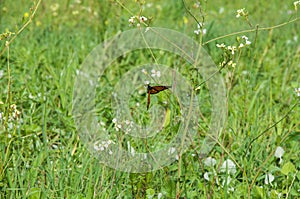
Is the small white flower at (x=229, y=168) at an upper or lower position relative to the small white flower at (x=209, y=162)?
lower

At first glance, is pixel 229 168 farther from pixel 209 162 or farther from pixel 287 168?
pixel 287 168

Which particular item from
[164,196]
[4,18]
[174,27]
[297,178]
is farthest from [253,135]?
[4,18]

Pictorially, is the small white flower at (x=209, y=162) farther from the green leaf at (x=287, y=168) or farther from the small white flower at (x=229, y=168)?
the green leaf at (x=287, y=168)

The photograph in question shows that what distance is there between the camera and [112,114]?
2.27m

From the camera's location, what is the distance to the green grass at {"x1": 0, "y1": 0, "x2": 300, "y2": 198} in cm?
172

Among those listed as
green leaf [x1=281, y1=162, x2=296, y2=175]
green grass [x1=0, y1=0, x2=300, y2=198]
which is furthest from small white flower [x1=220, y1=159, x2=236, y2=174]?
green leaf [x1=281, y1=162, x2=296, y2=175]

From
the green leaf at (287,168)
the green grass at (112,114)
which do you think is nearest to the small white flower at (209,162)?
the green grass at (112,114)

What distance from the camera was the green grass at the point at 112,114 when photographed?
172cm

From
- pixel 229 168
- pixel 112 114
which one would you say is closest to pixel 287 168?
pixel 229 168

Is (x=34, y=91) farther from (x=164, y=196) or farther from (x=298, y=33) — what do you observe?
(x=298, y=33)

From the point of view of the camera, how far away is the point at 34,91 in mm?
2520

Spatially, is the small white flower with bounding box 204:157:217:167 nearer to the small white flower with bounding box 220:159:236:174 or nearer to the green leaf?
the small white flower with bounding box 220:159:236:174

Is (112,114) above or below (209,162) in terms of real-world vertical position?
above

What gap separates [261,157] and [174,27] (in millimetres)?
1691
